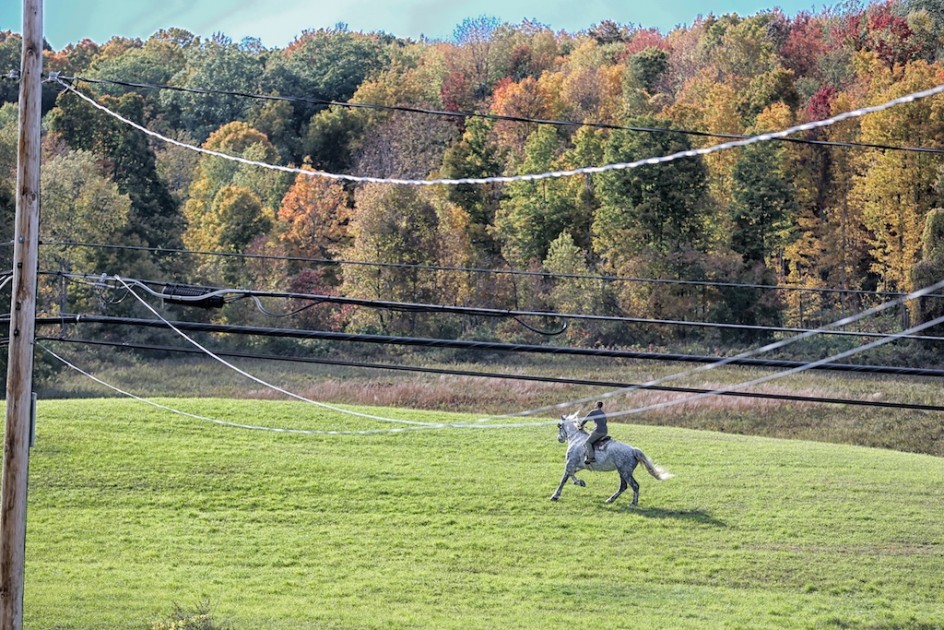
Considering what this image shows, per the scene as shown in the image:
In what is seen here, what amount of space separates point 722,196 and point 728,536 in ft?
147

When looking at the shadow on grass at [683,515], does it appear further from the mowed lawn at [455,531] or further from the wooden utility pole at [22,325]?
the wooden utility pole at [22,325]

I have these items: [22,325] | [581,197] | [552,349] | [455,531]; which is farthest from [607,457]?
[581,197]

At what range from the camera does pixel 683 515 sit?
34.2 m

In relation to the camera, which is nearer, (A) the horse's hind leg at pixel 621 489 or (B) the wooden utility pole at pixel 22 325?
(B) the wooden utility pole at pixel 22 325

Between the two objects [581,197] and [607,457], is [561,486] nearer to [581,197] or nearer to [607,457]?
[607,457]

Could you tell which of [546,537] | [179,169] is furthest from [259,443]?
[179,169]

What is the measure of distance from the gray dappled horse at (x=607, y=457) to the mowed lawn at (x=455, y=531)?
0.86 metres

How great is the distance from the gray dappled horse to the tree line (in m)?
25.1

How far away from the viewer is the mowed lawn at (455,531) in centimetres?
2723

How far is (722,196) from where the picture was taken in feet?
245

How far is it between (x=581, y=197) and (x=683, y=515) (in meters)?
43.8

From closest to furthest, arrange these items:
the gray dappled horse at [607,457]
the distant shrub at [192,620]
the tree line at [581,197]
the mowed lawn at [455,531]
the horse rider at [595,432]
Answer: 1. the distant shrub at [192,620]
2. the mowed lawn at [455,531]
3. the horse rider at [595,432]
4. the gray dappled horse at [607,457]
5. the tree line at [581,197]

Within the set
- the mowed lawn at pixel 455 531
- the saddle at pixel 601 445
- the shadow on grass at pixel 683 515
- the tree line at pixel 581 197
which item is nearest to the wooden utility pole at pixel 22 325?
the mowed lawn at pixel 455 531

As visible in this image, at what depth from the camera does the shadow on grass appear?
111 ft
